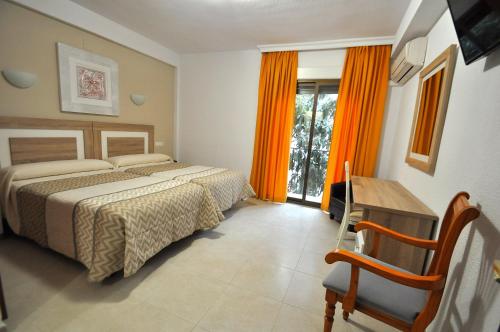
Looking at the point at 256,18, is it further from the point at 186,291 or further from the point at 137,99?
the point at 186,291

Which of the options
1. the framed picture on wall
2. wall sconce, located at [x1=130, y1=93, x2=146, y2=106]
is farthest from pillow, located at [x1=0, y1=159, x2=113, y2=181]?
wall sconce, located at [x1=130, y1=93, x2=146, y2=106]

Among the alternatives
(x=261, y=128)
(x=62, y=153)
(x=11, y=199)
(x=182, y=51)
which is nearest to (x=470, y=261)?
(x=261, y=128)

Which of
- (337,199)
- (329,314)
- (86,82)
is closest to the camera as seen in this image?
(329,314)

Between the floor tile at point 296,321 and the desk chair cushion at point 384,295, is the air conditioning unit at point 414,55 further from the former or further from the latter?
the floor tile at point 296,321

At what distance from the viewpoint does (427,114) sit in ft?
6.09

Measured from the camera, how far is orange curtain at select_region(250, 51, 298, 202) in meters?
3.46

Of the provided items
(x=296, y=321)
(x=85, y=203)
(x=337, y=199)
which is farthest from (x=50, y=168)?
(x=337, y=199)

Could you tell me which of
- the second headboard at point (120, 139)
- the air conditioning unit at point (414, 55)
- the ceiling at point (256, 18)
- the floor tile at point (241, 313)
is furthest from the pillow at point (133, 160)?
the air conditioning unit at point (414, 55)

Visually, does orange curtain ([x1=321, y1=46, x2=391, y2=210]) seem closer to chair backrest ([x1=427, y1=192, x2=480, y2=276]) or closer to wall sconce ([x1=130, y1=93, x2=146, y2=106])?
chair backrest ([x1=427, y1=192, x2=480, y2=276])

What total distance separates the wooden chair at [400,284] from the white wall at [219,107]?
2.90m

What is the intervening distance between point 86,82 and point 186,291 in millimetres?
2858

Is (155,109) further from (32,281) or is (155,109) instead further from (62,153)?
(32,281)

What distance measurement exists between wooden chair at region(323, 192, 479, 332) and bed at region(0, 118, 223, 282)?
1.37 m

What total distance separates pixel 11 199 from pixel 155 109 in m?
2.37
